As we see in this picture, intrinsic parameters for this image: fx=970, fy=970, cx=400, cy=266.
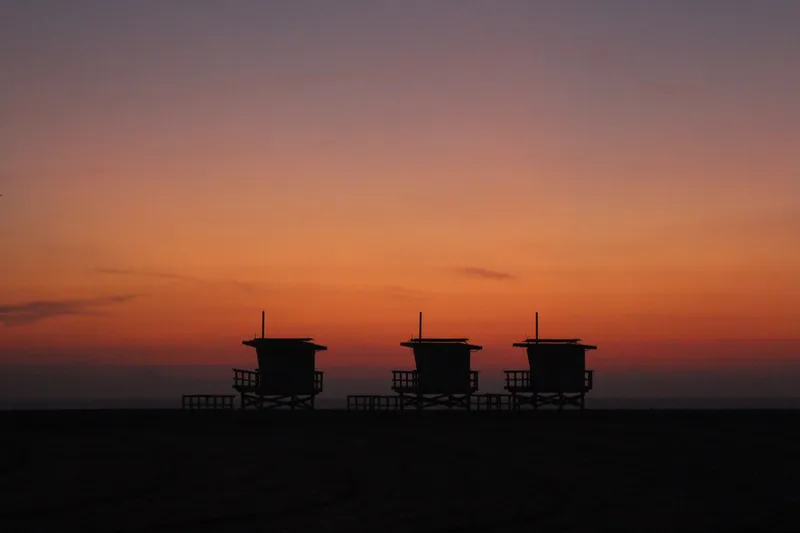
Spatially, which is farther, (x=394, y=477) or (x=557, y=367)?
(x=557, y=367)

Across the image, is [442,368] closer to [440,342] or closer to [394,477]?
[440,342]

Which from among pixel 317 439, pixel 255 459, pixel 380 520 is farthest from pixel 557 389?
pixel 380 520

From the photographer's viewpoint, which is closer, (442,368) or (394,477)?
(394,477)

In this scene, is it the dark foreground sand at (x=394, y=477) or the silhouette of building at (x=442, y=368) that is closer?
the dark foreground sand at (x=394, y=477)

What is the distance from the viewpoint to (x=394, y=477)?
2753cm

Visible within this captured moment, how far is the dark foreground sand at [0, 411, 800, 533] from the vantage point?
21.0 meters

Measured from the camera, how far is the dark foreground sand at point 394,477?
68.7 feet

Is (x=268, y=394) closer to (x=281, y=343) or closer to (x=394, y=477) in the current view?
(x=281, y=343)

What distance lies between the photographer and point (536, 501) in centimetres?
2342

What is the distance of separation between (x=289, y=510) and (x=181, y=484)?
4.96 m

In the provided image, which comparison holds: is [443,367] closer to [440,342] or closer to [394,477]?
[440,342]

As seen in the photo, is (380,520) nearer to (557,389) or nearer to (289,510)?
(289,510)

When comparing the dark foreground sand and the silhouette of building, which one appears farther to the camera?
the silhouette of building

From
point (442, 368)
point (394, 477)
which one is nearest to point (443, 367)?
point (442, 368)
